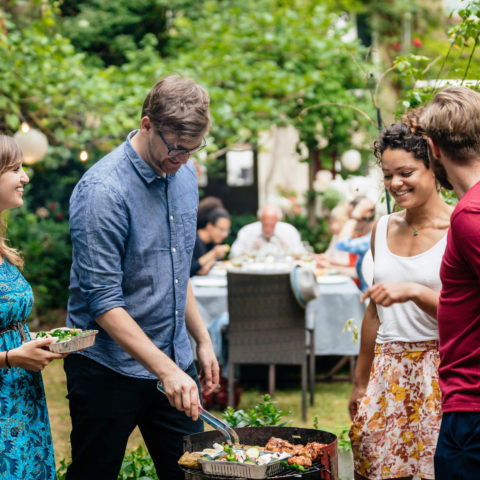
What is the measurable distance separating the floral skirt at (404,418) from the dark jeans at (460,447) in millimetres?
578

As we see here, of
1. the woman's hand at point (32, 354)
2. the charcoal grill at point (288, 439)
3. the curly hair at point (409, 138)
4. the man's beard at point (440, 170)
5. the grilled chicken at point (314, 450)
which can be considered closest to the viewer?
the man's beard at point (440, 170)

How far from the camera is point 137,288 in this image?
228 cm

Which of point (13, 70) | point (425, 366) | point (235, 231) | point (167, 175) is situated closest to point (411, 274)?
point (425, 366)

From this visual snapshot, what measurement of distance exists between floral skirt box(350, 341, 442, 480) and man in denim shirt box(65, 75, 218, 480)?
26.3 inches

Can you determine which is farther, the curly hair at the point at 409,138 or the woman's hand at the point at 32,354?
the curly hair at the point at 409,138

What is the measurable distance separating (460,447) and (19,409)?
1.49m

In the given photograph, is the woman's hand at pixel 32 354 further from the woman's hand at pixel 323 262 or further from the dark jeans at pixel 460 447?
the woman's hand at pixel 323 262

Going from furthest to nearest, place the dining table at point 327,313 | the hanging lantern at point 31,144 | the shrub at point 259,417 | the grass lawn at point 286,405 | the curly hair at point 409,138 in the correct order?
the hanging lantern at point 31,144 < the dining table at point 327,313 < the grass lawn at point 286,405 < the shrub at point 259,417 < the curly hair at point 409,138

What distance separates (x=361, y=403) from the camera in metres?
2.44

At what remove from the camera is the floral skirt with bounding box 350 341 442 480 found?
232 cm

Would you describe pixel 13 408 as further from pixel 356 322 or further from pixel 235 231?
pixel 235 231

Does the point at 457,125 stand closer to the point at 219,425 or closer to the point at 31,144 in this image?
the point at 219,425

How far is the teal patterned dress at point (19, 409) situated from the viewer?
7.57 ft

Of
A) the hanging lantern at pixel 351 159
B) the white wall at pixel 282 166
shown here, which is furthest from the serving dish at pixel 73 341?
the white wall at pixel 282 166
